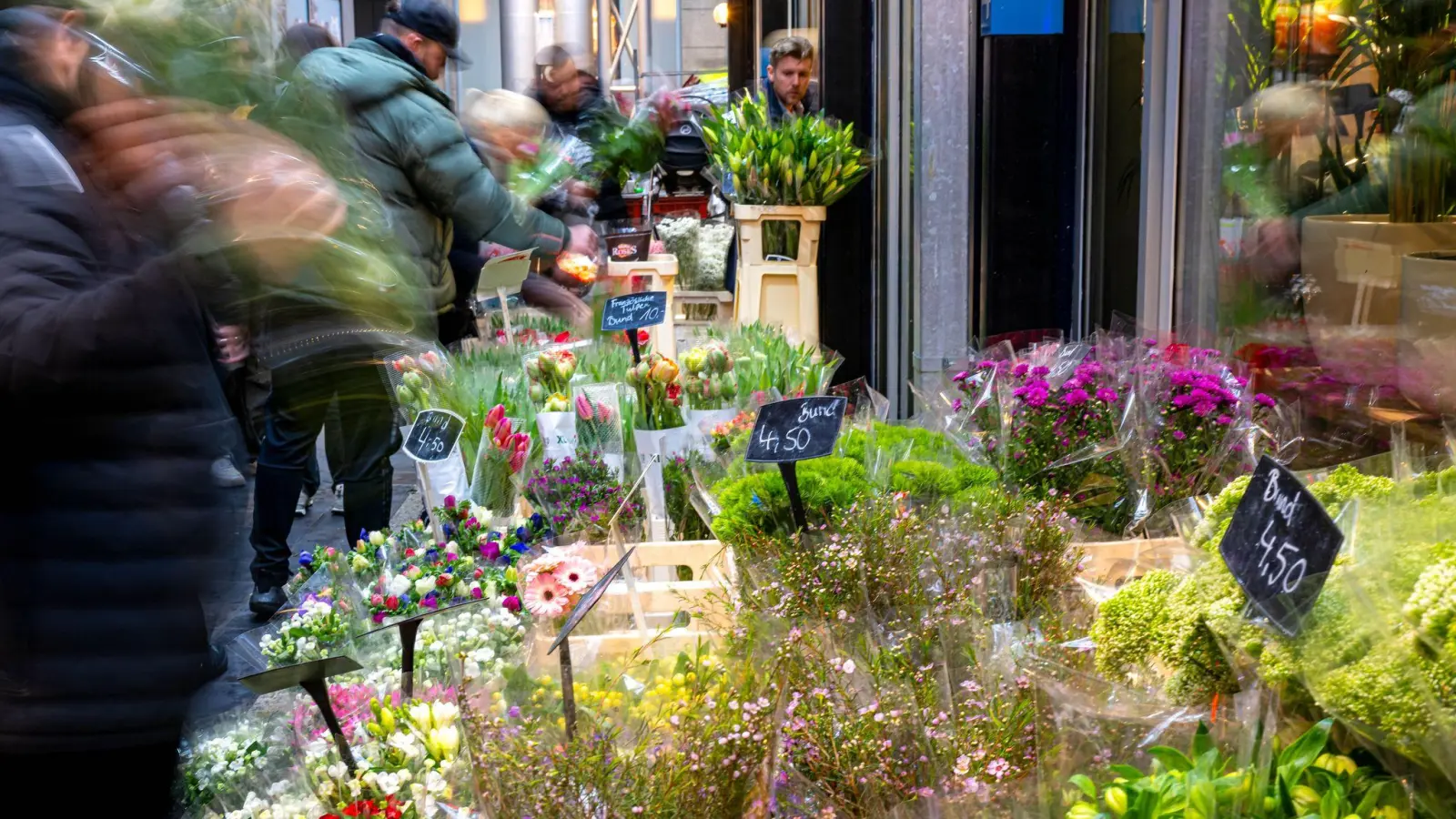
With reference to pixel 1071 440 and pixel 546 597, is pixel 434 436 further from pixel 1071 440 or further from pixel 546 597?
pixel 1071 440

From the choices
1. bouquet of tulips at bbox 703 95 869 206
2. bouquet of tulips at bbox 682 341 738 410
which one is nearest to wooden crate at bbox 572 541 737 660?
bouquet of tulips at bbox 682 341 738 410

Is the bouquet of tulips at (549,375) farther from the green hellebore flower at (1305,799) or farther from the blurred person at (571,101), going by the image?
the blurred person at (571,101)

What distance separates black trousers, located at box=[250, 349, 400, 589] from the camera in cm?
468


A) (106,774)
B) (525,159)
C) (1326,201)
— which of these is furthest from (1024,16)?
(106,774)

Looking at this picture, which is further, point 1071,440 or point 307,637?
point 1071,440

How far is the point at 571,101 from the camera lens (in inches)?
277

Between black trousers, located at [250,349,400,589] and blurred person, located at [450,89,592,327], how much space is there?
77 centimetres

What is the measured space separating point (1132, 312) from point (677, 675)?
2.83 m

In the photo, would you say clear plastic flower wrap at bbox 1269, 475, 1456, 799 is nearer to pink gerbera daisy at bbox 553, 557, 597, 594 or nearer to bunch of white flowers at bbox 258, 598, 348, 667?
pink gerbera daisy at bbox 553, 557, 597, 594

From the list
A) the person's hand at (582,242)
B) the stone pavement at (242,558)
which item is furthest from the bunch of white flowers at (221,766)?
the person's hand at (582,242)

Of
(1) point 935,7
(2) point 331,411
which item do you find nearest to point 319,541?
(2) point 331,411

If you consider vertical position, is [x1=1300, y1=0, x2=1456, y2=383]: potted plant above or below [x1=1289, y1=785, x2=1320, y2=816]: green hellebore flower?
above

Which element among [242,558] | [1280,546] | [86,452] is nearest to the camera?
[1280,546]

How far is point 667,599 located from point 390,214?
7.93ft
